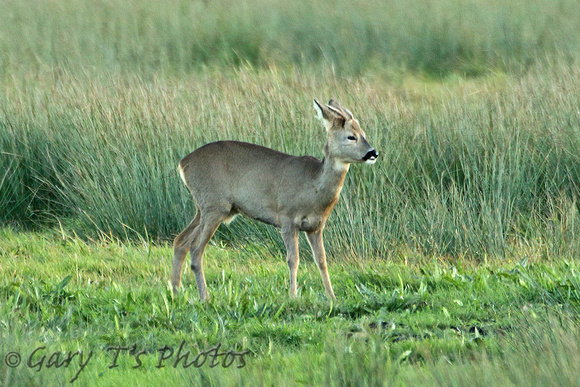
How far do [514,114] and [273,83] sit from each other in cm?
348

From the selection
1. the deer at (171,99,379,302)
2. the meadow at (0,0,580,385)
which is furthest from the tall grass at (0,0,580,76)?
the deer at (171,99,379,302)

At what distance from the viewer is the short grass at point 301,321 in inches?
155

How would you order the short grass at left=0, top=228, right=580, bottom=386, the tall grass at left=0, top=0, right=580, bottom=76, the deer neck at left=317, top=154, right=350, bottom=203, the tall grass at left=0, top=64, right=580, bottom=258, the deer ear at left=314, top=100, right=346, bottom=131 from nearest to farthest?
the short grass at left=0, top=228, right=580, bottom=386, the deer ear at left=314, top=100, right=346, bottom=131, the deer neck at left=317, top=154, right=350, bottom=203, the tall grass at left=0, top=64, right=580, bottom=258, the tall grass at left=0, top=0, right=580, bottom=76

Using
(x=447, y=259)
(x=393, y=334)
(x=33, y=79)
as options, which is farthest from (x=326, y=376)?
(x=33, y=79)

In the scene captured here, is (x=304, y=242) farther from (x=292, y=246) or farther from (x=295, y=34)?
(x=295, y=34)

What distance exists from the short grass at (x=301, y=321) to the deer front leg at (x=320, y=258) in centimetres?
15

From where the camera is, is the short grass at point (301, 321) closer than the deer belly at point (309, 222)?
Yes

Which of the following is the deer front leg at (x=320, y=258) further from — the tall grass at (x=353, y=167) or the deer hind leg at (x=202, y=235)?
the tall grass at (x=353, y=167)

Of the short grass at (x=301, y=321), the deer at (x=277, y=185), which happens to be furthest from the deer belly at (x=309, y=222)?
the short grass at (x=301, y=321)

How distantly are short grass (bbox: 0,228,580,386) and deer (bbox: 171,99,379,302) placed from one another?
0.35 meters

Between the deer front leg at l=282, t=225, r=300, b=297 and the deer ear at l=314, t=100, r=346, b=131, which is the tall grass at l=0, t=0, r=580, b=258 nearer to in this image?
the deer front leg at l=282, t=225, r=300, b=297

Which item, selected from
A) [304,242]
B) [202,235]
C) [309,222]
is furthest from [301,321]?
[304,242]

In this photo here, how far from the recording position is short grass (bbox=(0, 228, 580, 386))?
12.9ft

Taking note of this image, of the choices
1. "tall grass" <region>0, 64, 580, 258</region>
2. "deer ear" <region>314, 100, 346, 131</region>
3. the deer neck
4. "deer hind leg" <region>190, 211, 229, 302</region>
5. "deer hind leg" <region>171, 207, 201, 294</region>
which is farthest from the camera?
→ "tall grass" <region>0, 64, 580, 258</region>
